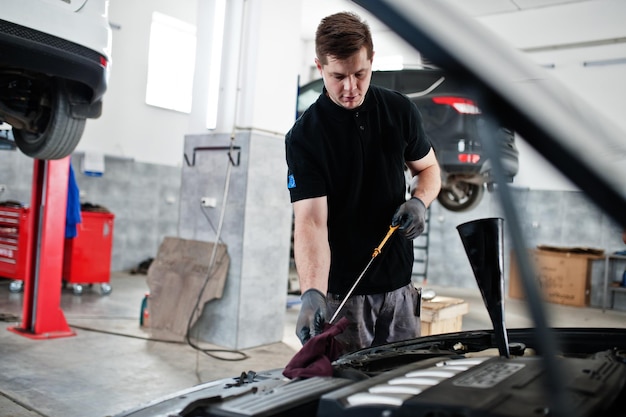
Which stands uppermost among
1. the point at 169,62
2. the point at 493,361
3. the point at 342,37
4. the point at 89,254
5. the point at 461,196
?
the point at 169,62

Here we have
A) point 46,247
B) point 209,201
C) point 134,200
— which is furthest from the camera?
point 134,200

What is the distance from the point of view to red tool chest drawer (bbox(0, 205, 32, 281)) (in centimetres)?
618

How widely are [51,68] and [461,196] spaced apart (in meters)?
5.61

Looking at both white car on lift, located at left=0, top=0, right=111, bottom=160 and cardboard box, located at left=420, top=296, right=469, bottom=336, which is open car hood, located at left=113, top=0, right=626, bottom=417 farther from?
cardboard box, located at left=420, top=296, right=469, bottom=336

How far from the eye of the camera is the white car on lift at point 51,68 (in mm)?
2547

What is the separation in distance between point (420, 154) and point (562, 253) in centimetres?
653

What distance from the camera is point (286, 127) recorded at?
15.9ft

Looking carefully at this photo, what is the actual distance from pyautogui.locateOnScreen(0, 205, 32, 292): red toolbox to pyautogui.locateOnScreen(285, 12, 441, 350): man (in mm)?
5092

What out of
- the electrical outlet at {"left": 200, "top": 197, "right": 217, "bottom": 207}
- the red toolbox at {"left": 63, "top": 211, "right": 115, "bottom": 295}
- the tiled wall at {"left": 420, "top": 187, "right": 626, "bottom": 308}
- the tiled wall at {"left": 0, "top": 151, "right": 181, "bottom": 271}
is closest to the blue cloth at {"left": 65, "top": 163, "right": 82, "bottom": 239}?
the red toolbox at {"left": 63, "top": 211, "right": 115, "bottom": 295}

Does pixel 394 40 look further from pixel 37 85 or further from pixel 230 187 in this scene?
pixel 230 187

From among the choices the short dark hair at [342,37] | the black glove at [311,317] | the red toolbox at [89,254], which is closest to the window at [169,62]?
the red toolbox at [89,254]

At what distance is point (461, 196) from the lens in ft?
24.2

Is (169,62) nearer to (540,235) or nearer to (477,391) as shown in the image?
(540,235)

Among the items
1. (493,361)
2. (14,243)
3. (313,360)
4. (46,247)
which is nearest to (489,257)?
(493,361)
